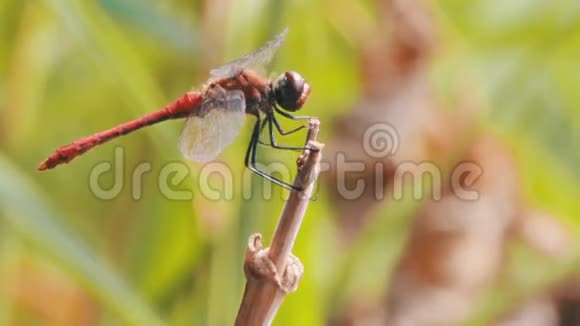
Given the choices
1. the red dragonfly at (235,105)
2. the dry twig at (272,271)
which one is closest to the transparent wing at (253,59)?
the red dragonfly at (235,105)

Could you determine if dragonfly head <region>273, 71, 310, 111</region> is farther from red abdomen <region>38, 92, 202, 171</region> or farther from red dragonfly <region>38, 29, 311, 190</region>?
red abdomen <region>38, 92, 202, 171</region>

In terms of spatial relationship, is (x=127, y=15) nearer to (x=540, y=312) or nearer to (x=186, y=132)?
(x=186, y=132)

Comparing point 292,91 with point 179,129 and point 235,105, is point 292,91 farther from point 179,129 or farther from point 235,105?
point 179,129

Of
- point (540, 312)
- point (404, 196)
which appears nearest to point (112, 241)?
point (404, 196)

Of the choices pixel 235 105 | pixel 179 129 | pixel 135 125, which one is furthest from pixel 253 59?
pixel 179 129

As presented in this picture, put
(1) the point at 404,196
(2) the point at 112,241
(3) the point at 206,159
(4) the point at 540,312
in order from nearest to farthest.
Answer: (3) the point at 206,159 < (1) the point at 404,196 < (2) the point at 112,241 < (4) the point at 540,312

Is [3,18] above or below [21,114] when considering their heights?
above
